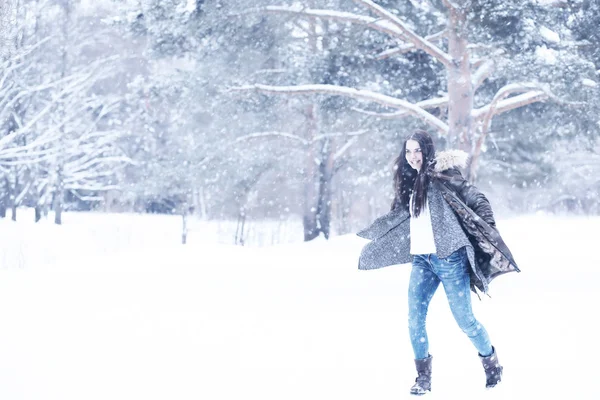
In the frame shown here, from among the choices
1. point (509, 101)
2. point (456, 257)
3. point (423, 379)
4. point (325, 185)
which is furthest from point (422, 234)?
point (325, 185)

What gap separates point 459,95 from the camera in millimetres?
12797

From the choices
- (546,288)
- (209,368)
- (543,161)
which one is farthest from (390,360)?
(543,161)

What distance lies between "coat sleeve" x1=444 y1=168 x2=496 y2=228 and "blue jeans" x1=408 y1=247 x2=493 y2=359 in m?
0.25

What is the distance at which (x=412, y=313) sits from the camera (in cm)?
451

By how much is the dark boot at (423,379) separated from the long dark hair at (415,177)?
0.95 metres

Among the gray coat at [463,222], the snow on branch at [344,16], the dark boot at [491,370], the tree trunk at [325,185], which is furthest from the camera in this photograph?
the tree trunk at [325,185]

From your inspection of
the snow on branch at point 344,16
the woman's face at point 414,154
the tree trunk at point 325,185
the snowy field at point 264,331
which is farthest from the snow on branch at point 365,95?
the woman's face at point 414,154

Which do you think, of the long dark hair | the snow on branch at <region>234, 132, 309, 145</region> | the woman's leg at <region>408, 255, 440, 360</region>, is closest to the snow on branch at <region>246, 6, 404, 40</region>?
the snow on branch at <region>234, 132, 309, 145</region>

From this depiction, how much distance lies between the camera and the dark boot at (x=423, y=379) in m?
4.46

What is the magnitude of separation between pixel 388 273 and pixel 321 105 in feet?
13.4

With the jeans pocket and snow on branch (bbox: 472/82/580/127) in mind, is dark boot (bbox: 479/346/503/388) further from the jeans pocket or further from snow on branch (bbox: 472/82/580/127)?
snow on branch (bbox: 472/82/580/127)

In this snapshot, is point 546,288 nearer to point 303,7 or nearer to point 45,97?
point 303,7

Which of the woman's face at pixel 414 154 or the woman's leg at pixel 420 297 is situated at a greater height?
the woman's face at pixel 414 154

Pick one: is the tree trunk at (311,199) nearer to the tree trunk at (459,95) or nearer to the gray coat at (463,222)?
the tree trunk at (459,95)
